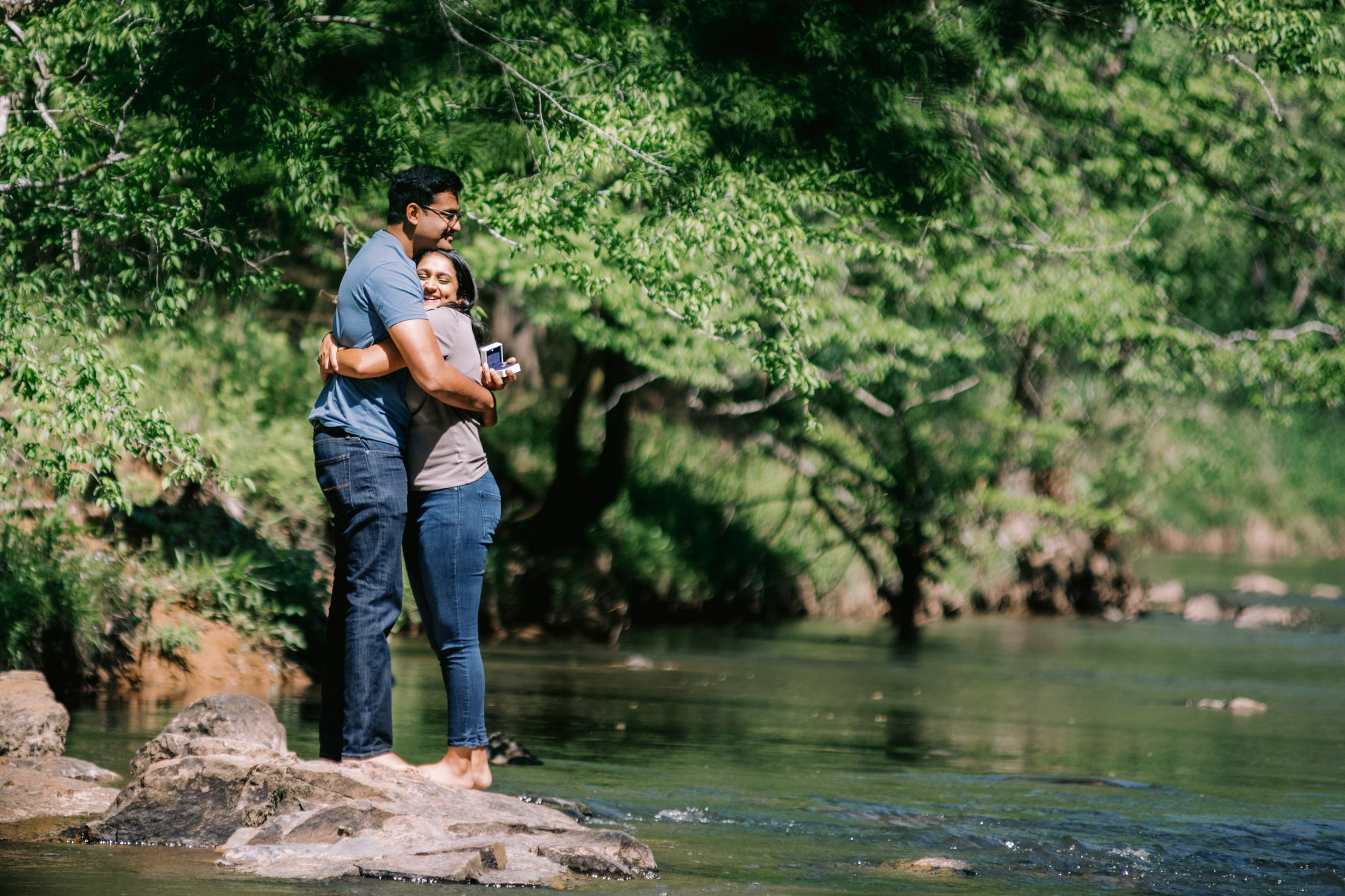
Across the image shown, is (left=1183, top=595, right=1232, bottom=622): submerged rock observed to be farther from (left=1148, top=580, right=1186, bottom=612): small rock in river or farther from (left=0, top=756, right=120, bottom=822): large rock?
(left=0, top=756, right=120, bottom=822): large rock

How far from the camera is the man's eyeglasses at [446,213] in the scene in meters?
5.68

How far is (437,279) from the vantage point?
5.78 meters

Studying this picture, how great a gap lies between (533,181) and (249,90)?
4.68ft

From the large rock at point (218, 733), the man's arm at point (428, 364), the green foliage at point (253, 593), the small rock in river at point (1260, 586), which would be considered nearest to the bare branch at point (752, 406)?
the green foliage at point (253, 593)

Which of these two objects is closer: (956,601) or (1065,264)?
(1065,264)

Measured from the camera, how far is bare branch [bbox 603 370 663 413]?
49.5 feet

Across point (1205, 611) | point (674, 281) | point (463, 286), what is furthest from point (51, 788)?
point (1205, 611)

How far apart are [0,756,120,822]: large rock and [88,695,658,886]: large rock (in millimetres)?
398

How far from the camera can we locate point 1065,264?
14602 mm

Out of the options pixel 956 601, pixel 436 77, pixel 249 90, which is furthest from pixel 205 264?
pixel 956 601

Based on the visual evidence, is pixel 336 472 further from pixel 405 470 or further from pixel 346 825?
pixel 346 825

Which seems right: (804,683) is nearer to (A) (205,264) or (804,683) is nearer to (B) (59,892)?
(A) (205,264)

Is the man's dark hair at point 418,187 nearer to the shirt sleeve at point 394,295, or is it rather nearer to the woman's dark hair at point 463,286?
the woman's dark hair at point 463,286

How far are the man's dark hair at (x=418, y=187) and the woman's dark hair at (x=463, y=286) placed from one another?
184mm
